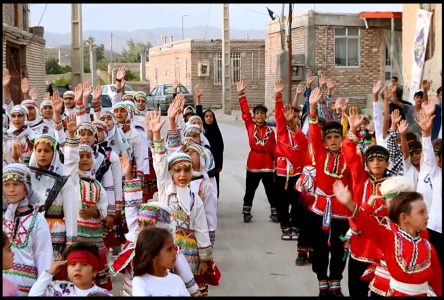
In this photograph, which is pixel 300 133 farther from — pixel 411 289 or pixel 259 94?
pixel 259 94

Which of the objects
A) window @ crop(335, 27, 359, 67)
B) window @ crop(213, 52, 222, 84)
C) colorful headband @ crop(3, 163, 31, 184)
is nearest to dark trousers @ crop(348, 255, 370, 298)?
colorful headband @ crop(3, 163, 31, 184)

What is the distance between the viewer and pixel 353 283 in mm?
4898

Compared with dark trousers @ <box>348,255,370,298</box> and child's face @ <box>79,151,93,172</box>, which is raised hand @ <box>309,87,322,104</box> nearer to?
dark trousers @ <box>348,255,370,298</box>

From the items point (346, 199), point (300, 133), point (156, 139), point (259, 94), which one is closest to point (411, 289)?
point (346, 199)

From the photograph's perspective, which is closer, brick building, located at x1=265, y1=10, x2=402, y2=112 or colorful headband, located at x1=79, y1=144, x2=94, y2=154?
colorful headband, located at x1=79, y1=144, x2=94, y2=154

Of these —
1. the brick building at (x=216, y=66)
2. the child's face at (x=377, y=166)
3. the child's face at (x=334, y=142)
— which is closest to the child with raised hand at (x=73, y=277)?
the child's face at (x=377, y=166)

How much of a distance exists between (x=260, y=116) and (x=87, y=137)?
9.53ft

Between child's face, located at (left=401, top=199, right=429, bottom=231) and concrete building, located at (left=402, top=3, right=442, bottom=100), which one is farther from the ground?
concrete building, located at (left=402, top=3, right=442, bottom=100)

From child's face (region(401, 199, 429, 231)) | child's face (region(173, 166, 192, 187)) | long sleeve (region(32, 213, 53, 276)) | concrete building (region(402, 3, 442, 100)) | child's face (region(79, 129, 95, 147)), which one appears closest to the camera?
child's face (region(401, 199, 429, 231))

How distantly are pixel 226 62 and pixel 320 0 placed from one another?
25.8 meters

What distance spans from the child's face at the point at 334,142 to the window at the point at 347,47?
19.8m

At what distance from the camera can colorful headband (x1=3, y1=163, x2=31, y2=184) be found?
4.07 metres

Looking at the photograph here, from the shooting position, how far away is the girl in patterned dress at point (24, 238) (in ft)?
12.6

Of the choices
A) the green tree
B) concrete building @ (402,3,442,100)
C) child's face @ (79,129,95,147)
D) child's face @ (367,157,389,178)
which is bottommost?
child's face @ (367,157,389,178)
